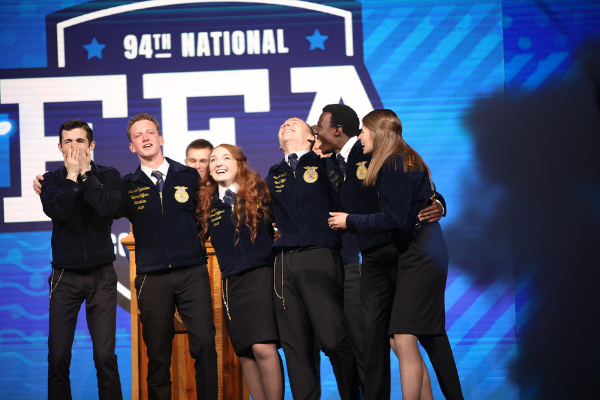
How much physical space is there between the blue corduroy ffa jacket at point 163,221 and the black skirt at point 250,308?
0.27 meters

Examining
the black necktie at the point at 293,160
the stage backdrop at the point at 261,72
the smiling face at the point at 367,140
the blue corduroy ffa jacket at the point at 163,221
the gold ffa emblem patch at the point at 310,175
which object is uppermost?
the stage backdrop at the point at 261,72

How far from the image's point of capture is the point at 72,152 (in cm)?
325

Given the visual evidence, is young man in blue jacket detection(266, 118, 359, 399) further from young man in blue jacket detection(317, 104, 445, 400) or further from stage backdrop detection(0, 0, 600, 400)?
stage backdrop detection(0, 0, 600, 400)

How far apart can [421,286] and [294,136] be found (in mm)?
1042

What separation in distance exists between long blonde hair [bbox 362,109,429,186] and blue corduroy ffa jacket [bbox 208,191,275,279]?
2.15 feet

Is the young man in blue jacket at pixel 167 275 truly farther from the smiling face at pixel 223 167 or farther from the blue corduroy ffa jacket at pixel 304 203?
the blue corduroy ffa jacket at pixel 304 203

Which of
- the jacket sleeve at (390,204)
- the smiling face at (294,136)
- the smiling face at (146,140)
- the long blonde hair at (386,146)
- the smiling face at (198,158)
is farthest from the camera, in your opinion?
the smiling face at (198,158)

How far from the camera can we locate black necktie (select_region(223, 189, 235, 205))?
3.07 m

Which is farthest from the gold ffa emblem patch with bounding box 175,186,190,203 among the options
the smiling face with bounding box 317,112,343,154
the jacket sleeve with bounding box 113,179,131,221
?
the smiling face with bounding box 317,112,343,154

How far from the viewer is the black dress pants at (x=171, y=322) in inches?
117

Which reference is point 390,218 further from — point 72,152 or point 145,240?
point 72,152

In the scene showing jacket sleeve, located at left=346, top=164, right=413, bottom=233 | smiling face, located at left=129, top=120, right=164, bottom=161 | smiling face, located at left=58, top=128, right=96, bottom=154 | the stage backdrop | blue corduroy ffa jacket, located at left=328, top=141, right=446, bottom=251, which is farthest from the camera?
the stage backdrop

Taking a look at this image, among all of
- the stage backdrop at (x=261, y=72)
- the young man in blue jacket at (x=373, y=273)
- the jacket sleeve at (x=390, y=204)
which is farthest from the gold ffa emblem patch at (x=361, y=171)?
the stage backdrop at (x=261, y=72)

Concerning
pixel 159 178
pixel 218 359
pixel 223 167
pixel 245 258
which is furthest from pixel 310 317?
pixel 159 178
